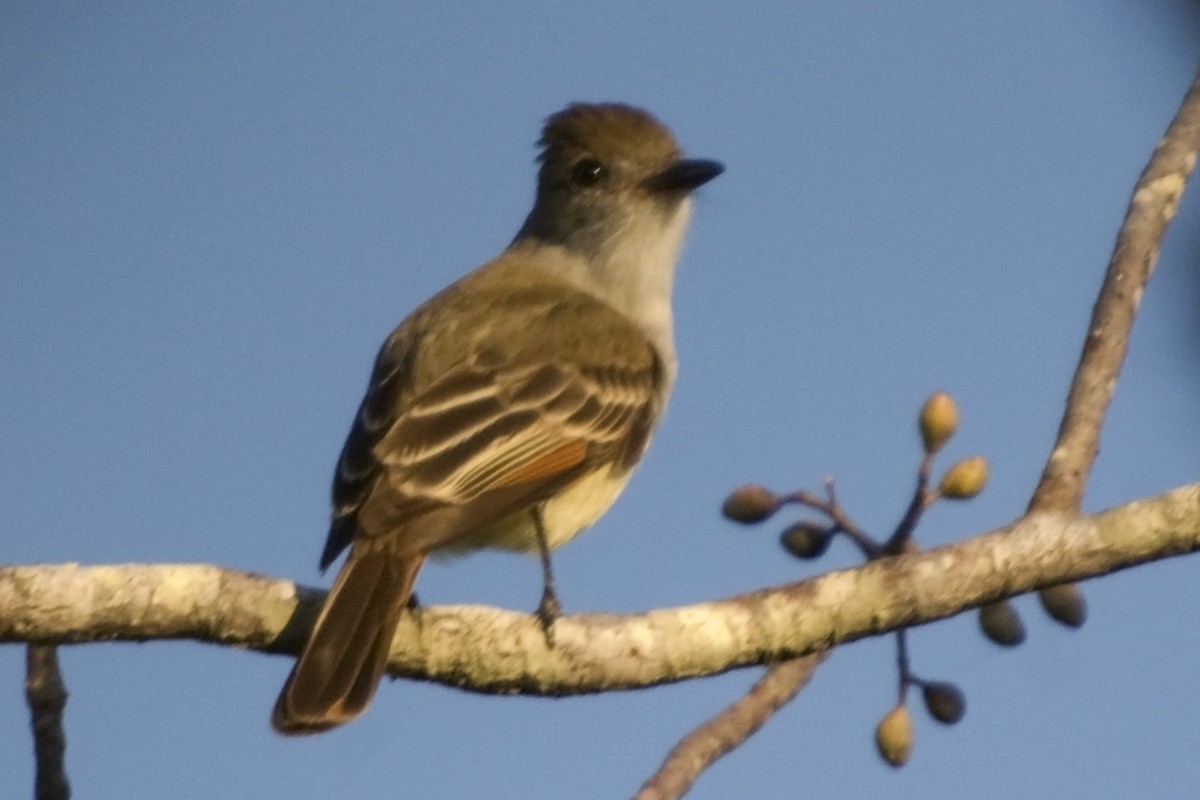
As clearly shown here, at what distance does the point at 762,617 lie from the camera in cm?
394

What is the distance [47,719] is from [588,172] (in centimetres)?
341

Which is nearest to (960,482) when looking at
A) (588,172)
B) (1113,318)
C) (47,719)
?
(1113,318)

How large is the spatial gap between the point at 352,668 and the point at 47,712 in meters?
0.62

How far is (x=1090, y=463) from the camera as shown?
4.42 meters

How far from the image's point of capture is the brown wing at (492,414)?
14.5 feet

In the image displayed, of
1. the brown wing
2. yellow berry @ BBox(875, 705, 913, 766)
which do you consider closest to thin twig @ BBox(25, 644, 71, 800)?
the brown wing

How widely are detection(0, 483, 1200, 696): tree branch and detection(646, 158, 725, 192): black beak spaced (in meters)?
2.49

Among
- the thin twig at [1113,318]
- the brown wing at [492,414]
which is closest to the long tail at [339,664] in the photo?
the brown wing at [492,414]

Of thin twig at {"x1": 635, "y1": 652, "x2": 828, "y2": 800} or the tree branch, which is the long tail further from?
thin twig at {"x1": 635, "y1": 652, "x2": 828, "y2": 800}

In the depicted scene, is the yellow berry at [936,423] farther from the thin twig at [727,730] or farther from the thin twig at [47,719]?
the thin twig at [47,719]

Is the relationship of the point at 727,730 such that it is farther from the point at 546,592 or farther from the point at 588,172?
the point at 588,172

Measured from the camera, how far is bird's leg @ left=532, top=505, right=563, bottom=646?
3.87 meters

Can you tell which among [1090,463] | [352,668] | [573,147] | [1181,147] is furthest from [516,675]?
[573,147]

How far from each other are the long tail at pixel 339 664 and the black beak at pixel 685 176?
2.70 metres
